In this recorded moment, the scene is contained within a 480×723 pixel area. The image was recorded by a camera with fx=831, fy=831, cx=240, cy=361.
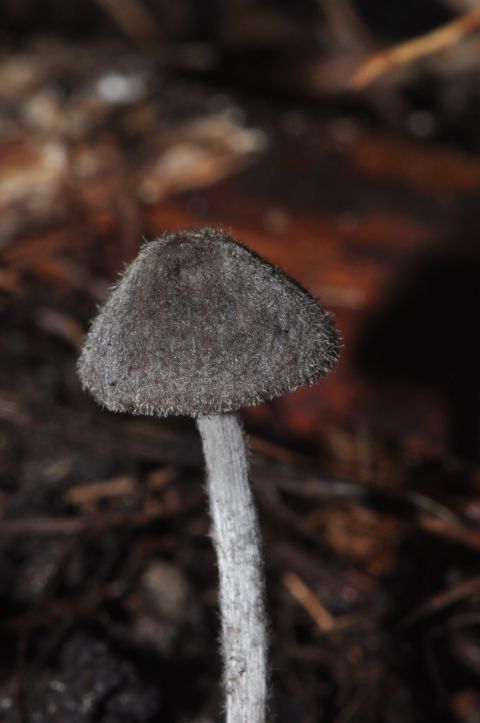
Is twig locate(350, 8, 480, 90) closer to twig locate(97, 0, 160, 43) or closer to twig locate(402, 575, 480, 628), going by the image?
twig locate(402, 575, 480, 628)

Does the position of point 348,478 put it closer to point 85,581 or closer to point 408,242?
point 85,581

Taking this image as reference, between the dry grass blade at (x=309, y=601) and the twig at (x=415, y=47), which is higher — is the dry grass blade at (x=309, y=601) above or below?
below

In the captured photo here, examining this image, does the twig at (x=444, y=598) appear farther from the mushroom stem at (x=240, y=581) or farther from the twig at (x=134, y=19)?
the twig at (x=134, y=19)

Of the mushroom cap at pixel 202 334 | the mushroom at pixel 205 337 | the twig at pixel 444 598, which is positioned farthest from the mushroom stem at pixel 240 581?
the twig at pixel 444 598

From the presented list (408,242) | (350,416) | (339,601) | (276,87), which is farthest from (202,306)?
(276,87)

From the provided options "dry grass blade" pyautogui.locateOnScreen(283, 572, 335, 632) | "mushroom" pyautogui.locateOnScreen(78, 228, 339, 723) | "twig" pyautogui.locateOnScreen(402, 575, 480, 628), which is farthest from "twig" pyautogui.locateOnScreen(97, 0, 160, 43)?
"mushroom" pyautogui.locateOnScreen(78, 228, 339, 723)

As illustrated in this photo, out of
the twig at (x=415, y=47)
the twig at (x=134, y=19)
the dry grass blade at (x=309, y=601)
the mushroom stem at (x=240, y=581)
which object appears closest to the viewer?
the mushroom stem at (x=240, y=581)
